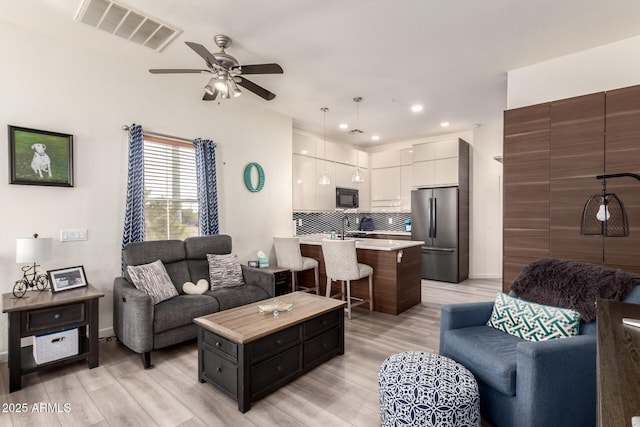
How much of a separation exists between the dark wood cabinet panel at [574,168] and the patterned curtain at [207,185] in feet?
12.7

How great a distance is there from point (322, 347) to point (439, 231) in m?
4.12

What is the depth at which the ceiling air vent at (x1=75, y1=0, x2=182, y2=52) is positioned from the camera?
2.41 m

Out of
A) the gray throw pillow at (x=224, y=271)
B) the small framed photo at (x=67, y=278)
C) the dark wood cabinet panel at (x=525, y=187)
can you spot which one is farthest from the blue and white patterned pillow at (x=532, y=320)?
the small framed photo at (x=67, y=278)

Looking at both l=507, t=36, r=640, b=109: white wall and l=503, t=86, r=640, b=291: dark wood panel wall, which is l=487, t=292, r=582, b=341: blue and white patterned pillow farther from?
l=507, t=36, r=640, b=109: white wall

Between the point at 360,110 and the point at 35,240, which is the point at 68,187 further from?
the point at 360,110

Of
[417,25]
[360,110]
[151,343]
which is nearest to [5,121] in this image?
[151,343]

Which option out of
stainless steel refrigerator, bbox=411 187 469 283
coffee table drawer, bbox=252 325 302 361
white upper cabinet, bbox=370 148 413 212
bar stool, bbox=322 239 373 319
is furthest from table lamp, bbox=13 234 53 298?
white upper cabinet, bbox=370 148 413 212

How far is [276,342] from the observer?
2.29m

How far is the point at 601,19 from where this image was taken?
2.61m

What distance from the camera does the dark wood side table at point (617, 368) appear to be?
2.26 ft

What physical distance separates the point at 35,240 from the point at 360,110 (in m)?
4.30

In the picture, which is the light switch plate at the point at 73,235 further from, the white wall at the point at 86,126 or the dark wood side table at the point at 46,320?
the dark wood side table at the point at 46,320

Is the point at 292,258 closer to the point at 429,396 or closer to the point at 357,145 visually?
the point at 429,396

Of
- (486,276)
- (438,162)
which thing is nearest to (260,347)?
(438,162)
